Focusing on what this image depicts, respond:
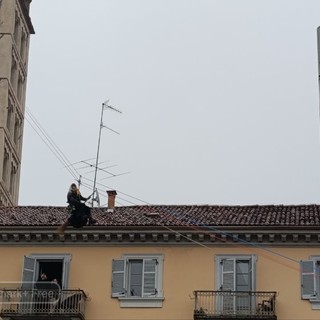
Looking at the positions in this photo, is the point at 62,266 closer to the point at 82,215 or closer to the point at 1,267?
the point at 1,267

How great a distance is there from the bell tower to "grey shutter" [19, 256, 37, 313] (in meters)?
37.5

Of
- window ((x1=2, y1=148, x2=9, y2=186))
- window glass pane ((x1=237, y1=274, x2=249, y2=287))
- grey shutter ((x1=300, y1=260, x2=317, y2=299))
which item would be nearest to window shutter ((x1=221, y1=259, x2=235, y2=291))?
window glass pane ((x1=237, y1=274, x2=249, y2=287))

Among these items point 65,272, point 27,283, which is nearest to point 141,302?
point 65,272

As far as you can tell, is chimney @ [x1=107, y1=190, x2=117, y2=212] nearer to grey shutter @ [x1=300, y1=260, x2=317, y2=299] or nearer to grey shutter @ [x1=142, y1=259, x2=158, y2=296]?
grey shutter @ [x1=142, y1=259, x2=158, y2=296]

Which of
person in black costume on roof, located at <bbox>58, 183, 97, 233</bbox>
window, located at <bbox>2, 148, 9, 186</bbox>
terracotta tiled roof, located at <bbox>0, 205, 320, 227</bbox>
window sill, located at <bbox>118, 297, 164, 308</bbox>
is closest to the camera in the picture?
person in black costume on roof, located at <bbox>58, 183, 97, 233</bbox>

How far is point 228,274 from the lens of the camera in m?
43.1

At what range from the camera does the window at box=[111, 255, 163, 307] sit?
142ft

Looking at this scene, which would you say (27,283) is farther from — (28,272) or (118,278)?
(118,278)

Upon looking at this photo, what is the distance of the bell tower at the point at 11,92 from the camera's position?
84938 millimetres

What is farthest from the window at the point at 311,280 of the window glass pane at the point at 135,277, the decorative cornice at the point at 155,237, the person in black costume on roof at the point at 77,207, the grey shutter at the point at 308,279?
the person in black costume on roof at the point at 77,207

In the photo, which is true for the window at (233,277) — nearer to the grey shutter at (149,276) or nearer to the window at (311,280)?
the window at (311,280)

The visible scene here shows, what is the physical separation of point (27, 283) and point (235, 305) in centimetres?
790

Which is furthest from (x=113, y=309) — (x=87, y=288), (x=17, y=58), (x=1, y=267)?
(x=17, y=58)

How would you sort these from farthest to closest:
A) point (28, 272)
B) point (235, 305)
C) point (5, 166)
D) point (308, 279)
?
point (5, 166)
point (28, 272)
point (308, 279)
point (235, 305)
